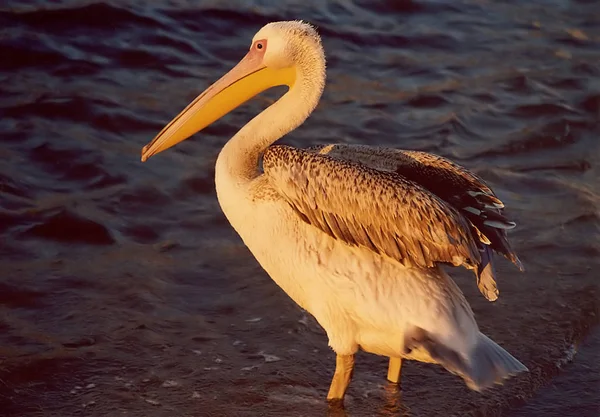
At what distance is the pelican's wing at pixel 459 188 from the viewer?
4.21 m

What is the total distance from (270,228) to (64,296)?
1.56 meters

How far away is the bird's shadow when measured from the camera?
4.53m

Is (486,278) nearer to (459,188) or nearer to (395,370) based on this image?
(459,188)

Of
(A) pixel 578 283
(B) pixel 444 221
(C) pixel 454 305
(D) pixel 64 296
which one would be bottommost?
(D) pixel 64 296

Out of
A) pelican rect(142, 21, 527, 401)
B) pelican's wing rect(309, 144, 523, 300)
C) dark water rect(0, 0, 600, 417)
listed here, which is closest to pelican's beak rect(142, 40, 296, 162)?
pelican rect(142, 21, 527, 401)

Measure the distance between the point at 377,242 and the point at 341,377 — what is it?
0.66 metres

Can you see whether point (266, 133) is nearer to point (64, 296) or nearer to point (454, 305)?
point (454, 305)

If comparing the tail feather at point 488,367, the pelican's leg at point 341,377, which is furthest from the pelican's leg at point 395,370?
the tail feather at point 488,367

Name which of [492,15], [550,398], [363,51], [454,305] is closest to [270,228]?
[454,305]

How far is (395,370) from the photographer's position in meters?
4.68

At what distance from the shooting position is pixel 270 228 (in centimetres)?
428

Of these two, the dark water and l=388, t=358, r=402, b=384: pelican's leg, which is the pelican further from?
the dark water

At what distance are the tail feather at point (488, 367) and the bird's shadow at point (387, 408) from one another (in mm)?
506

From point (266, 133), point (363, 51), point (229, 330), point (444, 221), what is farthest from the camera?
point (363, 51)
